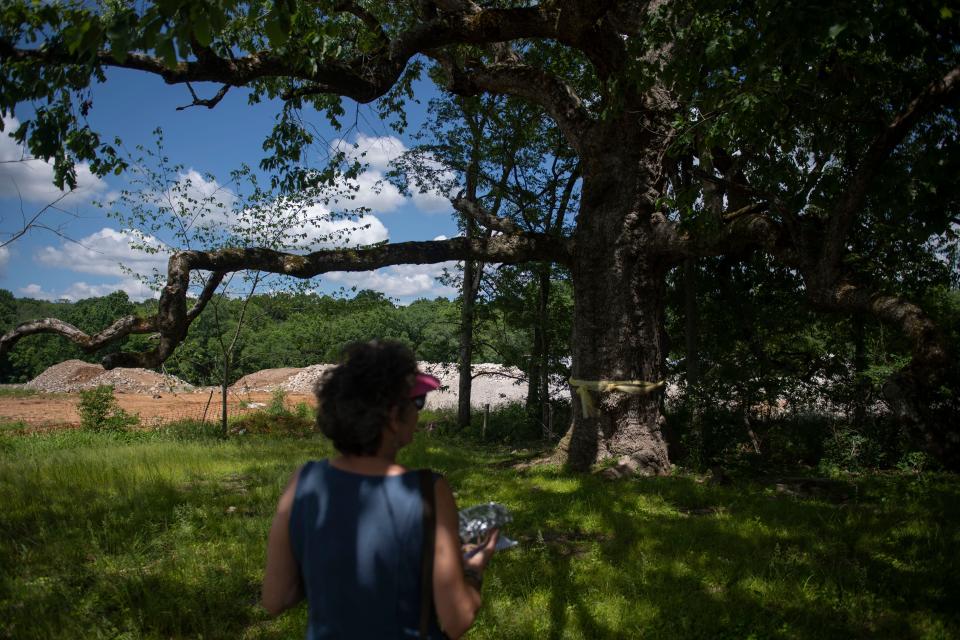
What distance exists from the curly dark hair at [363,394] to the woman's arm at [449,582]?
0.30 meters

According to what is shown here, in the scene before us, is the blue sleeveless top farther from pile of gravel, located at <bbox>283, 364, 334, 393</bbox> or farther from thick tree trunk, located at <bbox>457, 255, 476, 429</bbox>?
pile of gravel, located at <bbox>283, 364, 334, 393</bbox>

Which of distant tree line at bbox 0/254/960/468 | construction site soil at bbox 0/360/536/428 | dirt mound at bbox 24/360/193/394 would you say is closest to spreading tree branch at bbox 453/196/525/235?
distant tree line at bbox 0/254/960/468

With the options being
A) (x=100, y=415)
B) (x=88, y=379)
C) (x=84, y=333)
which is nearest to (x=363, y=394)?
(x=84, y=333)

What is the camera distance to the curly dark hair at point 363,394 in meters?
1.95

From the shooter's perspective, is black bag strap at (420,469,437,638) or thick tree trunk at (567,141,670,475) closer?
black bag strap at (420,469,437,638)

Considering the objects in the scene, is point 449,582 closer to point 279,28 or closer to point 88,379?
point 279,28

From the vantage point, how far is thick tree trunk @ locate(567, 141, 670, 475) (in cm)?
890

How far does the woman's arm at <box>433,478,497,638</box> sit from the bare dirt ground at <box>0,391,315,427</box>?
1885 centimetres

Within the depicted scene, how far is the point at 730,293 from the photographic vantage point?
11109 mm

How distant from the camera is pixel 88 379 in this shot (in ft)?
141

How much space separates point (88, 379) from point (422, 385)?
49078 mm

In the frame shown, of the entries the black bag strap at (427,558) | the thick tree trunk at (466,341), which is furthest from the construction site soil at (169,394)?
the black bag strap at (427,558)

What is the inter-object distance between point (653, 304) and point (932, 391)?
4.41 m

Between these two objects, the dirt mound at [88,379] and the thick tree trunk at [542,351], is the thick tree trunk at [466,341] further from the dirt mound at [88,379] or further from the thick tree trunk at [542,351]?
the dirt mound at [88,379]
